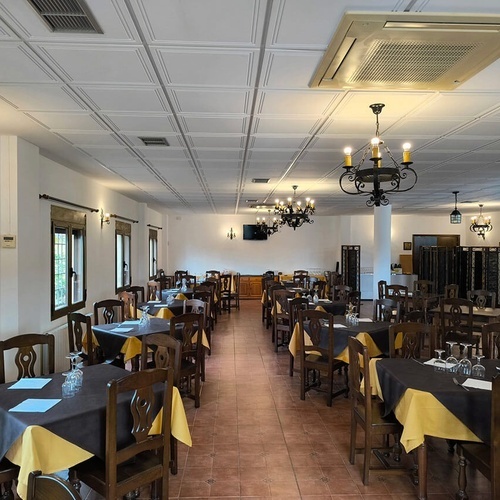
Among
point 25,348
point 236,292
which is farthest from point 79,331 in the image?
point 236,292

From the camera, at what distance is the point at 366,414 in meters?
3.01

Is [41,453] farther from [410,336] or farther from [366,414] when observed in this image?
[410,336]

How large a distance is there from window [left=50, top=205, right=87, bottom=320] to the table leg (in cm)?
452

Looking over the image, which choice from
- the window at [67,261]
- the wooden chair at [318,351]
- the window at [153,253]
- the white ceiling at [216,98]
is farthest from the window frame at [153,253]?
the wooden chair at [318,351]

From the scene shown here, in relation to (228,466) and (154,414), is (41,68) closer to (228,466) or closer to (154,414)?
(154,414)

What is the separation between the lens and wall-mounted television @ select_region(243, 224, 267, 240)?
14.2 metres

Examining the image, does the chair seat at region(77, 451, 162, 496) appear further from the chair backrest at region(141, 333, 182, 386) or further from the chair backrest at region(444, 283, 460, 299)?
the chair backrest at region(444, 283, 460, 299)

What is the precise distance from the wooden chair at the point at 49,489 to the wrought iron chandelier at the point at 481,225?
11.8 m

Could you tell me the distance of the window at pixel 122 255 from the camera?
8.55m

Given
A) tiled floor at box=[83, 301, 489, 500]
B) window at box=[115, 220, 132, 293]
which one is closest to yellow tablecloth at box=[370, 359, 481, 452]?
tiled floor at box=[83, 301, 489, 500]

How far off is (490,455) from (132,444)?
215 centimetres

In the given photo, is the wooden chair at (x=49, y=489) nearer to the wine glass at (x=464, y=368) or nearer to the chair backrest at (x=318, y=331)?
the wine glass at (x=464, y=368)

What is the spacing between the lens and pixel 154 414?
2.70m

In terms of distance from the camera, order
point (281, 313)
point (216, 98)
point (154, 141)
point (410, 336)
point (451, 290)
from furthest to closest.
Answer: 1. point (451, 290)
2. point (281, 313)
3. point (154, 141)
4. point (410, 336)
5. point (216, 98)
